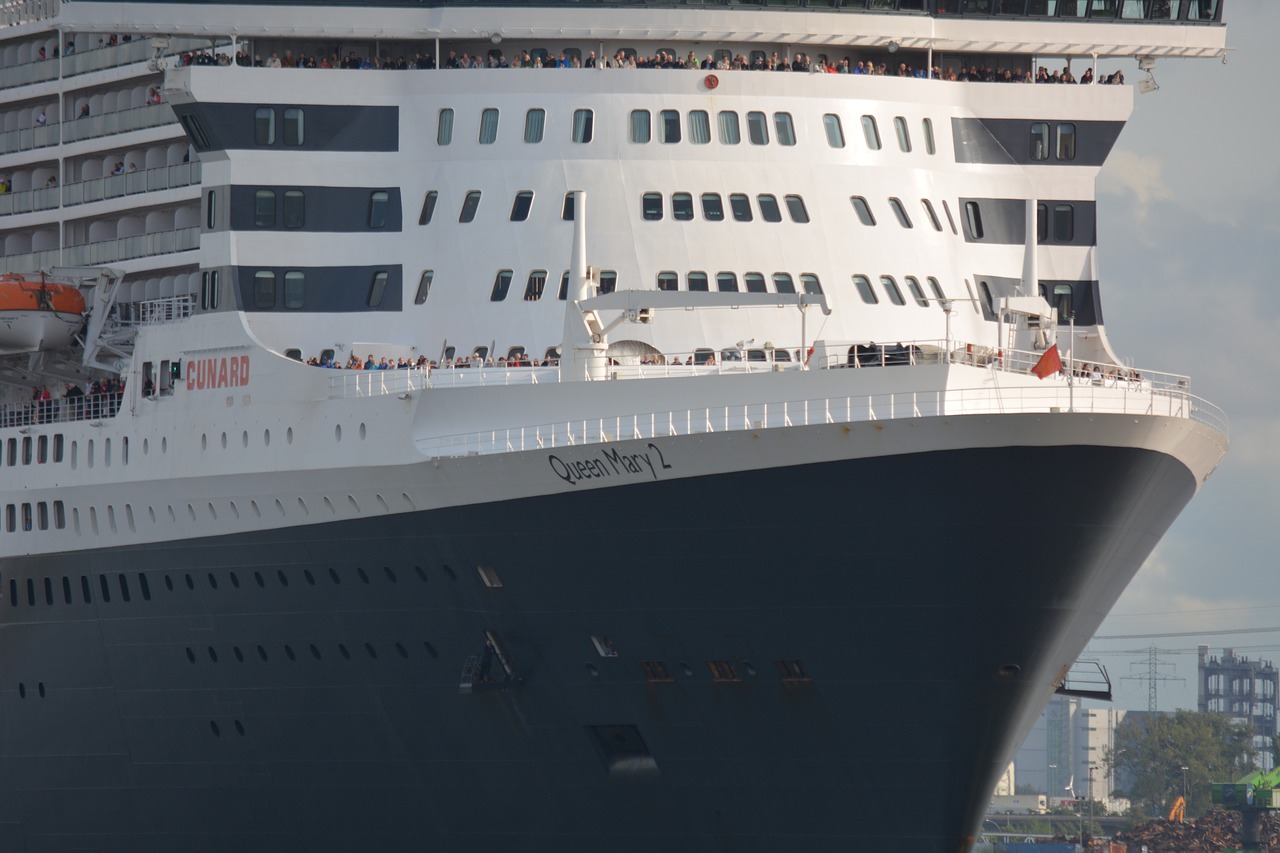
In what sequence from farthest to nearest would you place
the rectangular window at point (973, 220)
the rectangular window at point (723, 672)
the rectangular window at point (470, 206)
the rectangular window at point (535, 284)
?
the rectangular window at point (973, 220) → the rectangular window at point (470, 206) → the rectangular window at point (535, 284) → the rectangular window at point (723, 672)

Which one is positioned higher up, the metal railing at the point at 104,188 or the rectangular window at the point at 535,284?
the metal railing at the point at 104,188

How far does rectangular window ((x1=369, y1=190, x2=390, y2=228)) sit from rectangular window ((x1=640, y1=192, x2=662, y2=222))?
4599mm

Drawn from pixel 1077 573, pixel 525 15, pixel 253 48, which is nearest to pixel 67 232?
pixel 253 48

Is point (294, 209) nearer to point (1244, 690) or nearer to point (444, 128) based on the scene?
point (444, 128)

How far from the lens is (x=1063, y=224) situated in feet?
145

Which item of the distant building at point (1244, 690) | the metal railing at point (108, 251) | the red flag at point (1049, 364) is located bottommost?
the distant building at point (1244, 690)

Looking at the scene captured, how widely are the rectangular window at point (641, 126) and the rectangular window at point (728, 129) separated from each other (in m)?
1.25

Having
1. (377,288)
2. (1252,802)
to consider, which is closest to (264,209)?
(377,288)

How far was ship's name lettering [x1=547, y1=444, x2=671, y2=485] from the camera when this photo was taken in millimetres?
34531

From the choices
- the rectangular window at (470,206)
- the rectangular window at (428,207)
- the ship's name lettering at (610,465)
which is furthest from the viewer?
the rectangular window at (428,207)

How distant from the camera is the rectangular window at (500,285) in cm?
4053

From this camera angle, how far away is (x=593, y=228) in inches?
1603

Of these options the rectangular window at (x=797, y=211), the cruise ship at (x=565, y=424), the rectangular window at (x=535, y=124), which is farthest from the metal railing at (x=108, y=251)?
the rectangular window at (x=797, y=211)

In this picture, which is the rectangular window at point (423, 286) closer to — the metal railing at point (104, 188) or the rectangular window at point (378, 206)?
the rectangular window at point (378, 206)
